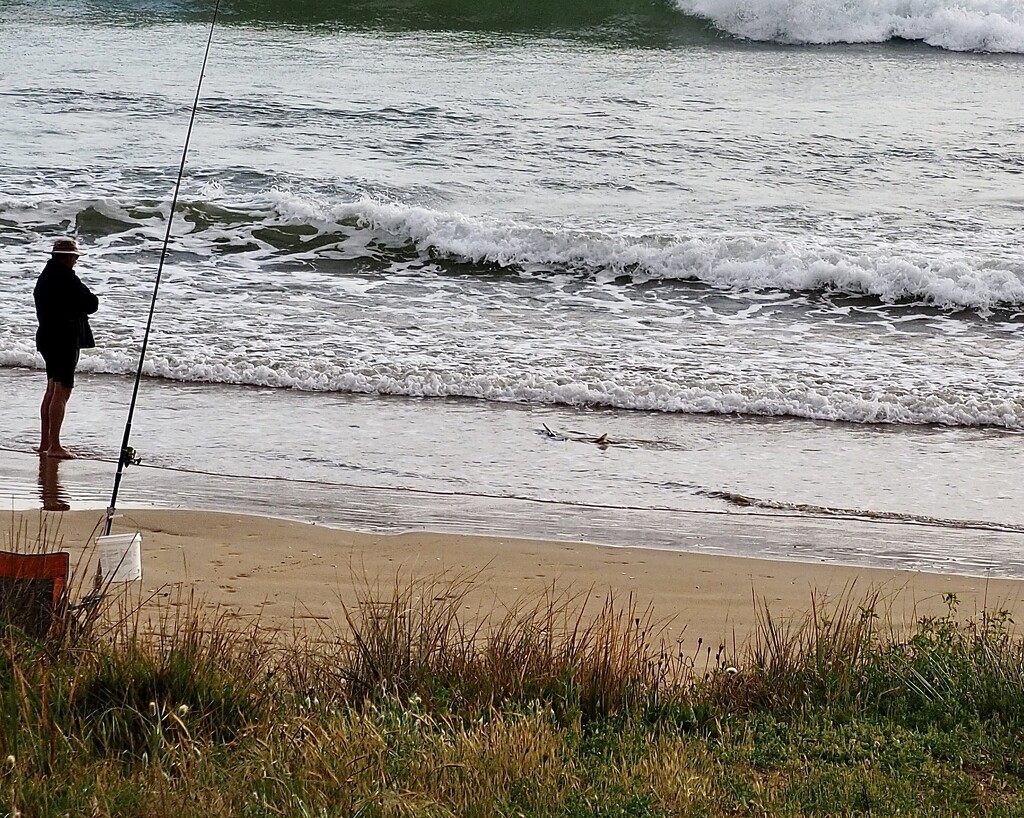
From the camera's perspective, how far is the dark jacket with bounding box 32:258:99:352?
756 centimetres

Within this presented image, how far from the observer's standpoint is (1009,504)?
7066 mm

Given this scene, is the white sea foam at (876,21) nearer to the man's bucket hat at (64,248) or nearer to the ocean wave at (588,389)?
the ocean wave at (588,389)

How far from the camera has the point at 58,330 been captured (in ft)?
25.0

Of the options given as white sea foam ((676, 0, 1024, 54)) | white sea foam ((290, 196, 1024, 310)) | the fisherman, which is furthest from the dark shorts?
white sea foam ((676, 0, 1024, 54))

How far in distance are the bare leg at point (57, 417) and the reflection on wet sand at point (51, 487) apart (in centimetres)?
6

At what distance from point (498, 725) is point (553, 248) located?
12.0 metres

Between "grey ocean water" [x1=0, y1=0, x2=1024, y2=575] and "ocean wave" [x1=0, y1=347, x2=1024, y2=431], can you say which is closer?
"grey ocean water" [x1=0, y1=0, x2=1024, y2=575]

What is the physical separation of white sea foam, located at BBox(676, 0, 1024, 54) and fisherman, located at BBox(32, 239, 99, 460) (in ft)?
83.1

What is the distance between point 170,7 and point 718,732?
1199 inches

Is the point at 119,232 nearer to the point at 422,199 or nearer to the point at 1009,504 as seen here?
the point at 422,199

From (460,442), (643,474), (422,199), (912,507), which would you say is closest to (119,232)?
(422,199)

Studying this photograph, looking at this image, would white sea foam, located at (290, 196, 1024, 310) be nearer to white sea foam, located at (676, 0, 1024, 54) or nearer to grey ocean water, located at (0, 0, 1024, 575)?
grey ocean water, located at (0, 0, 1024, 575)

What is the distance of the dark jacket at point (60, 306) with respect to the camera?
7.56m

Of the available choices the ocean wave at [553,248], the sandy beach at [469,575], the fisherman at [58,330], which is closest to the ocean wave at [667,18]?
the ocean wave at [553,248]
